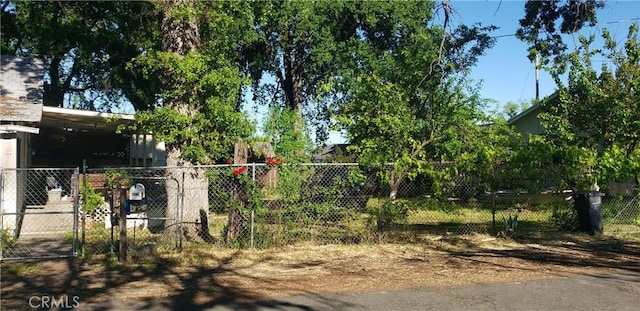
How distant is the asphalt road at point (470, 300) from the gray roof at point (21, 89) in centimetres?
604

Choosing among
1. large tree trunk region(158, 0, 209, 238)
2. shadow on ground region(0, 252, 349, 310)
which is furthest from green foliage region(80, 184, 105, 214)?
large tree trunk region(158, 0, 209, 238)

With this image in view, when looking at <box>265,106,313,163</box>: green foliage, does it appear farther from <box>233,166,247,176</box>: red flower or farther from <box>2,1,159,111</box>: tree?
<box>2,1,159,111</box>: tree

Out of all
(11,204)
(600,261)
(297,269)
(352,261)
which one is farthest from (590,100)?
(11,204)

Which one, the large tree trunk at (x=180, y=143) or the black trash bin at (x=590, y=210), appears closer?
the large tree trunk at (x=180, y=143)

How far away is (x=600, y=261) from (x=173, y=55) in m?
8.29

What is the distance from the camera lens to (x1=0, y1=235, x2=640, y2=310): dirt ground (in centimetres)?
686

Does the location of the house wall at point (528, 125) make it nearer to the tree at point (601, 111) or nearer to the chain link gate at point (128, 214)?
the tree at point (601, 111)

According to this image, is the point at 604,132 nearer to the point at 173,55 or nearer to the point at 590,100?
the point at 590,100

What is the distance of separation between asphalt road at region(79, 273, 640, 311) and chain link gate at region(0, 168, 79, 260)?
3551 millimetres

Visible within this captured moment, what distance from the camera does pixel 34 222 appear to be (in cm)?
1306

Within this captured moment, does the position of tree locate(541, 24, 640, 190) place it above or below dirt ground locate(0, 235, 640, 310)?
above

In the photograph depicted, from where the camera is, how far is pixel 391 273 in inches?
311

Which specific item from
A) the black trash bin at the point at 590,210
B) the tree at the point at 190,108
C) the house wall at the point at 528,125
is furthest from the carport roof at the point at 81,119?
the house wall at the point at 528,125

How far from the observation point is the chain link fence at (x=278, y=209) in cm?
964
